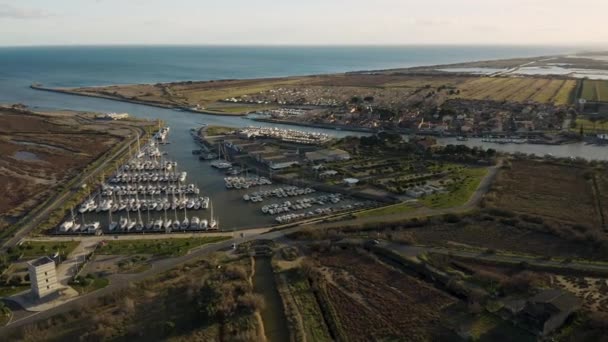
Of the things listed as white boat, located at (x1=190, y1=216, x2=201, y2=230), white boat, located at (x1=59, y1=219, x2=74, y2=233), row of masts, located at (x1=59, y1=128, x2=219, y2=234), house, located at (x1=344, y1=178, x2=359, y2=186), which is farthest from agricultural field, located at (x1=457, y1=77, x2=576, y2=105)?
white boat, located at (x1=59, y1=219, x2=74, y2=233)

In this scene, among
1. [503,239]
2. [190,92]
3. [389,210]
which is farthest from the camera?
[190,92]

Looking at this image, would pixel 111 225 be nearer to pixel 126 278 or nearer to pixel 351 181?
pixel 126 278

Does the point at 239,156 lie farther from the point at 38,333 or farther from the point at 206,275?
the point at 38,333

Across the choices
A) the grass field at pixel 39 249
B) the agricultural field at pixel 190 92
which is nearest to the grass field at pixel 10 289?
the grass field at pixel 39 249

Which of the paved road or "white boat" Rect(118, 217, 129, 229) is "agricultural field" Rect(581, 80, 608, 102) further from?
"white boat" Rect(118, 217, 129, 229)

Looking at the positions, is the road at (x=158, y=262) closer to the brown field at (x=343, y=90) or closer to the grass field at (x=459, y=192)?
the grass field at (x=459, y=192)

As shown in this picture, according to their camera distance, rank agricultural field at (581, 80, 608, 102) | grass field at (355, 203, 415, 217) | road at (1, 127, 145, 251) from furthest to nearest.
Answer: agricultural field at (581, 80, 608, 102) < grass field at (355, 203, 415, 217) < road at (1, 127, 145, 251)

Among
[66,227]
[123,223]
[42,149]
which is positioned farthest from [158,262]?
[42,149]
